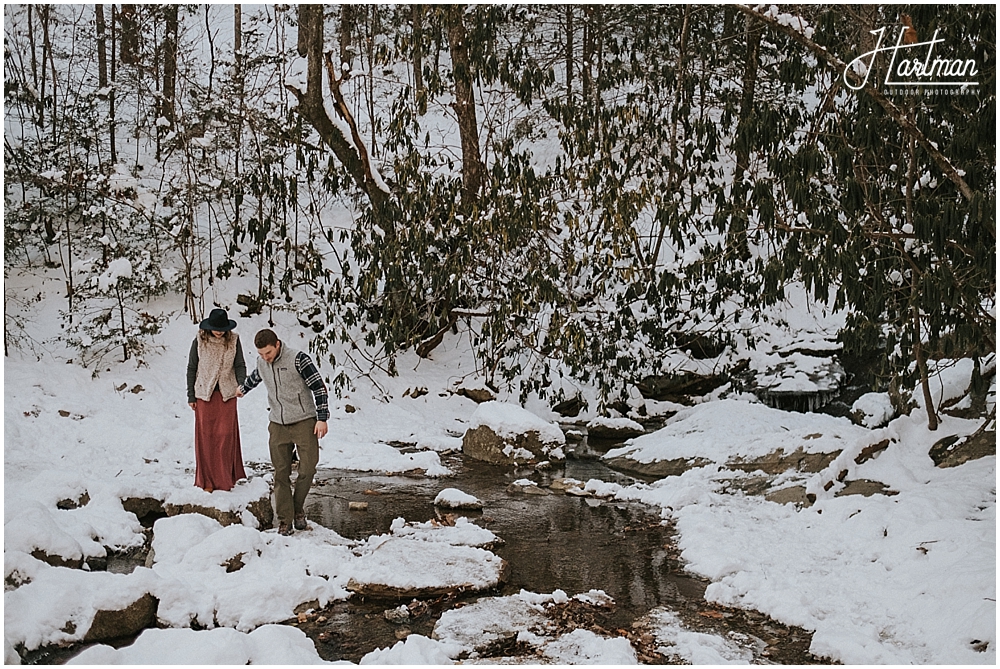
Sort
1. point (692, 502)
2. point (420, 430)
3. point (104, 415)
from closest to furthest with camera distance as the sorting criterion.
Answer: point (692, 502) < point (104, 415) < point (420, 430)

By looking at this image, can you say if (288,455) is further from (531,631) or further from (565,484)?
(565,484)

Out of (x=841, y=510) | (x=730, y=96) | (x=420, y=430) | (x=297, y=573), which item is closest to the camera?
(x=297, y=573)

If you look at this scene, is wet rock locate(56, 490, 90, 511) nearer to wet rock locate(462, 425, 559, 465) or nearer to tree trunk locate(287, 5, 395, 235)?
wet rock locate(462, 425, 559, 465)

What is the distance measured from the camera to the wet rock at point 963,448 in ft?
23.5

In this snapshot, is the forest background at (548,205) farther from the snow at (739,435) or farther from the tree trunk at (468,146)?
the snow at (739,435)

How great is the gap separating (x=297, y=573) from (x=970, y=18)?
6069 millimetres

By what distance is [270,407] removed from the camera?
6168mm

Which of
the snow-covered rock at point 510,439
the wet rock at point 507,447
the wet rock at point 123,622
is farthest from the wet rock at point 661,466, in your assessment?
the wet rock at point 123,622

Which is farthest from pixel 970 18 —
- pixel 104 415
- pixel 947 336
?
pixel 104 415

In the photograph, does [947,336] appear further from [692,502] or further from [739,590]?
[739,590]

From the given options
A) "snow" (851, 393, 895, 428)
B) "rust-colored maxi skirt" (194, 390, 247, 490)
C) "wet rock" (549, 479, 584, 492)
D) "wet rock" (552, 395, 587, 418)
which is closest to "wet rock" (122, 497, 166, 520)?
"rust-colored maxi skirt" (194, 390, 247, 490)

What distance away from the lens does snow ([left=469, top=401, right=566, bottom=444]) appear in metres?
9.88

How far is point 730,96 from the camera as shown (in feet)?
31.6

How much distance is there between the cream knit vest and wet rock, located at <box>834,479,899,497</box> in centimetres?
514
